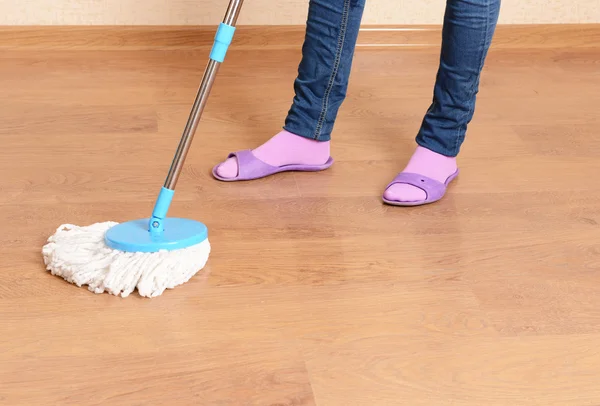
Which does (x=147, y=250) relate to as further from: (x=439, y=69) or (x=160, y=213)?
(x=439, y=69)

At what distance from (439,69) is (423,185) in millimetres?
189

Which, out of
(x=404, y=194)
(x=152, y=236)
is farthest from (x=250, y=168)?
(x=152, y=236)

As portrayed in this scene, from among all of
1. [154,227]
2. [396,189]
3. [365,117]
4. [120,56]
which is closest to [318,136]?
[396,189]

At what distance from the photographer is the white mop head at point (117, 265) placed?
1.07 m

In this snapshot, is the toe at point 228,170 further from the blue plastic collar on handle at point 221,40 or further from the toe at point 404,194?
the blue plastic collar on handle at point 221,40

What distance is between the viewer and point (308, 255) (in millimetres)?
1215

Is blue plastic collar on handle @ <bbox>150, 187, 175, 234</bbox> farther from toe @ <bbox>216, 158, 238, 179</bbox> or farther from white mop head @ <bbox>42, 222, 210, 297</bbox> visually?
toe @ <bbox>216, 158, 238, 179</bbox>

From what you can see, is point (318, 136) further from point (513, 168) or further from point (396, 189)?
point (513, 168)

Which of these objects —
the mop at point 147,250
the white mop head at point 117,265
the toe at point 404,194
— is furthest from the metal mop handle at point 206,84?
the toe at point 404,194

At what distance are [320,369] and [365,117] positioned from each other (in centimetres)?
89

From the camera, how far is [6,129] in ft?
5.31

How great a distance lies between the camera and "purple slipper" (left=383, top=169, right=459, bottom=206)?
1.38 metres

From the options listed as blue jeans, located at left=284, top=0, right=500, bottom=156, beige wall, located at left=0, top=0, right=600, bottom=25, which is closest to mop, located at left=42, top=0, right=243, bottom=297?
blue jeans, located at left=284, top=0, right=500, bottom=156

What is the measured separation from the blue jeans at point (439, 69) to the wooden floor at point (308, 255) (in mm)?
102
